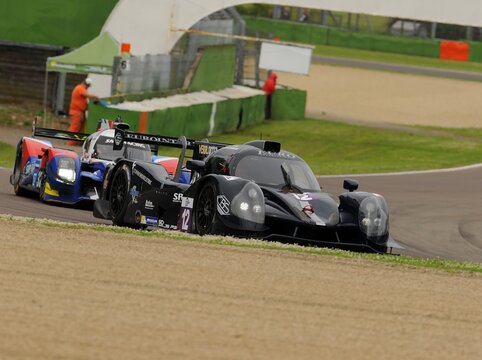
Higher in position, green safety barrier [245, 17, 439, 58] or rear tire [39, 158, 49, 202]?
green safety barrier [245, 17, 439, 58]

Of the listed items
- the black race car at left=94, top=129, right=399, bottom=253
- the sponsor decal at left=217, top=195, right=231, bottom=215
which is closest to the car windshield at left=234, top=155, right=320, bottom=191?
the black race car at left=94, top=129, right=399, bottom=253

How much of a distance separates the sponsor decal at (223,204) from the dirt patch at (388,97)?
25.4 meters

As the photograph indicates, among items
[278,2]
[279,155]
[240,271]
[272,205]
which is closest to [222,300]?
[240,271]

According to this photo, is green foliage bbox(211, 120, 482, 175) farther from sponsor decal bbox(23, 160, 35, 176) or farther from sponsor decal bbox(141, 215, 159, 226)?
sponsor decal bbox(141, 215, 159, 226)

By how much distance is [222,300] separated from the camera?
9.48m

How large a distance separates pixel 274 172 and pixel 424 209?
628cm

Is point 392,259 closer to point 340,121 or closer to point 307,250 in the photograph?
point 307,250

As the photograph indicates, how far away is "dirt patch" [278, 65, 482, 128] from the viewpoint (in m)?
40.5

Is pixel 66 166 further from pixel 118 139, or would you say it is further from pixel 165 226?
pixel 165 226

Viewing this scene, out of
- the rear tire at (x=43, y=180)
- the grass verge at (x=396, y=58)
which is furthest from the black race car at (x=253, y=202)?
the grass verge at (x=396, y=58)

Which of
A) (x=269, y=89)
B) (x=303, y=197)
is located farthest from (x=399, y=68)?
(x=303, y=197)

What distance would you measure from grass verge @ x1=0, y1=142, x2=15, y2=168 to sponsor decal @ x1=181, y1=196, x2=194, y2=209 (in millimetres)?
10096

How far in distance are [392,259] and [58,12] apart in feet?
73.0

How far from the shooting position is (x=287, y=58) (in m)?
37.1
